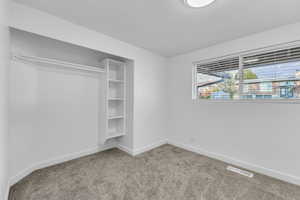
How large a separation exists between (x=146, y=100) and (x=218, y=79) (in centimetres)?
161

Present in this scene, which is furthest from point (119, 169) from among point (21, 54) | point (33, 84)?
point (21, 54)

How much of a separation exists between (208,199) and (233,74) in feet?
7.00

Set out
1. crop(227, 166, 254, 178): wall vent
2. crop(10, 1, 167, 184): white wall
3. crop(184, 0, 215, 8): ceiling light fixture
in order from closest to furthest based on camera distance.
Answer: crop(184, 0, 215, 8): ceiling light fixture
crop(10, 1, 167, 184): white wall
crop(227, 166, 254, 178): wall vent

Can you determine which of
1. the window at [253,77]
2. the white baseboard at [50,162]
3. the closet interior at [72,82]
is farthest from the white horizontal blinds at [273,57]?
the white baseboard at [50,162]

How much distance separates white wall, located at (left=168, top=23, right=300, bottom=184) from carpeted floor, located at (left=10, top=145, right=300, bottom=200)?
266 mm

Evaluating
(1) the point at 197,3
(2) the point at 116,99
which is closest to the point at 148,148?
(2) the point at 116,99

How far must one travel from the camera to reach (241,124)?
2229 millimetres

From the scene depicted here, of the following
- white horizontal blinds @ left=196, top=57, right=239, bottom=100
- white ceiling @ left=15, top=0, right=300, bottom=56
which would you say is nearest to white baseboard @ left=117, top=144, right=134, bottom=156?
white horizontal blinds @ left=196, top=57, right=239, bottom=100

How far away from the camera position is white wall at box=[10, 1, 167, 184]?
1.69 m

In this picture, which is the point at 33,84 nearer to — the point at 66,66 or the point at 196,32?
the point at 66,66

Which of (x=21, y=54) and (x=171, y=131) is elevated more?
(x=21, y=54)

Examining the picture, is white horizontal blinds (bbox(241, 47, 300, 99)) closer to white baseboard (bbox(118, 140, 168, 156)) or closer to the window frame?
the window frame

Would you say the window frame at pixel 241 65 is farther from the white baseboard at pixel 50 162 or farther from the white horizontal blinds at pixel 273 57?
the white baseboard at pixel 50 162

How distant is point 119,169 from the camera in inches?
83.7
